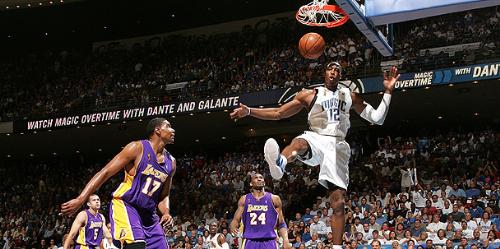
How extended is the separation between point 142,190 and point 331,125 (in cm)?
226

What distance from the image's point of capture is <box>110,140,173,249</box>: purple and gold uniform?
7.39m

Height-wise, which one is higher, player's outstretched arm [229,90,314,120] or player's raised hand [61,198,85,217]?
player's outstretched arm [229,90,314,120]

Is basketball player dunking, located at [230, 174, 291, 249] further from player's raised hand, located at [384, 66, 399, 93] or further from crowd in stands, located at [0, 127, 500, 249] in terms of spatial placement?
crowd in stands, located at [0, 127, 500, 249]

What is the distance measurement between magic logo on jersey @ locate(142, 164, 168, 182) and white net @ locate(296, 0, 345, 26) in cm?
364

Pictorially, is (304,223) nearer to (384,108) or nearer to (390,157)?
(390,157)

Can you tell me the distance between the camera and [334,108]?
8.05 m

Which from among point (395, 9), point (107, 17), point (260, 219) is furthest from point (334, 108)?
point (107, 17)

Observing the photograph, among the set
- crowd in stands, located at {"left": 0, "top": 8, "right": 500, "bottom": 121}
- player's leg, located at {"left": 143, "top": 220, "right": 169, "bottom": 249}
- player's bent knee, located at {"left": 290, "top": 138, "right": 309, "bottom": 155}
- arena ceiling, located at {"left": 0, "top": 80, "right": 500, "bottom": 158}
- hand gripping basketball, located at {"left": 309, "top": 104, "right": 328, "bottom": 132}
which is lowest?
player's leg, located at {"left": 143, "top": 220, "right": 169, "bottom": 249}

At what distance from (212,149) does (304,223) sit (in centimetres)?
1324

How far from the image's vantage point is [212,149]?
32094mm

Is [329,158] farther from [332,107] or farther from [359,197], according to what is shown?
[359,197]

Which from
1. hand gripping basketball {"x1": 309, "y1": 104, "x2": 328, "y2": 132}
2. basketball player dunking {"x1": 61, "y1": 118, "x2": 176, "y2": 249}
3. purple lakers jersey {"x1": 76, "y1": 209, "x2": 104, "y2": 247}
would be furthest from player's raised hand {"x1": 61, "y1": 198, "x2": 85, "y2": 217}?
purple lakers jersey {"x1": 76, "y1": 209, "x2": 104, "y2": 247}

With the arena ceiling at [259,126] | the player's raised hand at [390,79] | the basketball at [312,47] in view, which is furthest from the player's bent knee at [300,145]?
the arena ceiling at [259,126]

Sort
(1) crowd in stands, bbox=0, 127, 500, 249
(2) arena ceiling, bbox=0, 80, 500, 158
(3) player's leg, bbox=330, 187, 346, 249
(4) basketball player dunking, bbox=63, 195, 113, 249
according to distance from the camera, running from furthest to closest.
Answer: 1. (2) arena ceiling, bbox=0, 80, 500, 158
2. (1) crowd in stands, bbox=0, 127, 500, 249
3. (4) basketball player dunking, bbox=63, 195, 113, 249
4. (3) player's leg, bbox=330, 187, 346, 249
